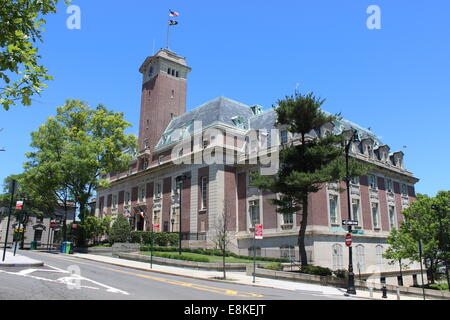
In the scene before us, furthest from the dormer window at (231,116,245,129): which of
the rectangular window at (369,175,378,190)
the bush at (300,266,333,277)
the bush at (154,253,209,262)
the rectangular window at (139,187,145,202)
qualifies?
the bush at (300,266,333,277)

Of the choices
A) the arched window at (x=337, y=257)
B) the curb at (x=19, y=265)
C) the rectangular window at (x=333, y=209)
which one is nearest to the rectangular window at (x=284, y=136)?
the rectangular window at (x=333, y=209)

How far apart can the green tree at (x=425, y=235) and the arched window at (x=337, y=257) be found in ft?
16.5

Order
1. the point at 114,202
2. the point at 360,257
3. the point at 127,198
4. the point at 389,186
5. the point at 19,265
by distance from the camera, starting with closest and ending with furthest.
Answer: the point at 19,265 → the point at 360,257 → the point at 389,186 → the point at 127,198 → the point at 114,202

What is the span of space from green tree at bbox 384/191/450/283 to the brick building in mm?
3838

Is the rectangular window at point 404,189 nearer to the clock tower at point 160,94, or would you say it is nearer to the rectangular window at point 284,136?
the rectangular window at point 284,136

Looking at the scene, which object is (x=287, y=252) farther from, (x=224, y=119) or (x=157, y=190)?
(x=157, y=190)

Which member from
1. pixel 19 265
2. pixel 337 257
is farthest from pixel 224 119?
pixel 19 265

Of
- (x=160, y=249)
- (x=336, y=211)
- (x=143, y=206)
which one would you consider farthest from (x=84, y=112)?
(x=336, y=211)

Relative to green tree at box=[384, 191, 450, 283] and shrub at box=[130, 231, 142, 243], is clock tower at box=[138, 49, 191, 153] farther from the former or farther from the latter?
green tree at box=[384, 191, 450, 283]

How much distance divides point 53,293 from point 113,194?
4992cm

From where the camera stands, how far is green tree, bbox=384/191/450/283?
3384 cm

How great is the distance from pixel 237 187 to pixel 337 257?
13414mm

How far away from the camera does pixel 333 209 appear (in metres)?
36.4
